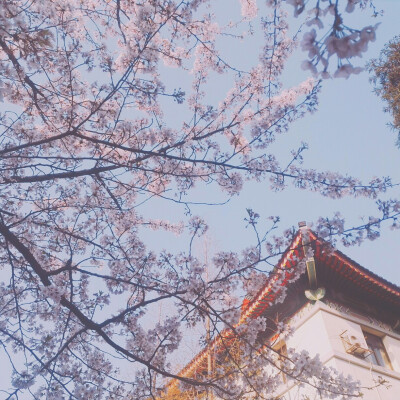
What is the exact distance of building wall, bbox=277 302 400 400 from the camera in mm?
7773

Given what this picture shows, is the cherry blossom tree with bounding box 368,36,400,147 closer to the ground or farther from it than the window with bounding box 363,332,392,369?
farther from it

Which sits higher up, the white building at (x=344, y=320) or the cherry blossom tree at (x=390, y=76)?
the cherry blossom tree at (x=390, y=76)

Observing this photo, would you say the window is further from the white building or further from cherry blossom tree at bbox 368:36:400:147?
cherry blossom tree at bbox 368:36:400:147

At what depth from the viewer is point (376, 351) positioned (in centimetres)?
915

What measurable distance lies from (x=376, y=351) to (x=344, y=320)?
1189 mm

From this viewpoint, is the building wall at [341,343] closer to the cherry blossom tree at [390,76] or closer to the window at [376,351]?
the window at [376,351]

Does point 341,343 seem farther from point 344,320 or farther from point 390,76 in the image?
point 390,76

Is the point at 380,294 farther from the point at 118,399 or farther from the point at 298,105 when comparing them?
the point at 118,399

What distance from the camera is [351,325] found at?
29.4 feet

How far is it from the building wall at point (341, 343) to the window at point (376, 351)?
0.09 m

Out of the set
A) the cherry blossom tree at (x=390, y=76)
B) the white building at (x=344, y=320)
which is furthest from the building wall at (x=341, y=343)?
the cherry blossom tree at (x=390, y=76)

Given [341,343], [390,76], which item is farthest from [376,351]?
[390,76]

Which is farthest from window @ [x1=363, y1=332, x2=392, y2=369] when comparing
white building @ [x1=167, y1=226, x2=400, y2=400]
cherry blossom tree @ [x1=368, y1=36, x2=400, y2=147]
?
cherry blossom tree @ [x1=368, y1=36, x2=400, y2=147]

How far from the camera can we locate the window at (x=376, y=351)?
8.82 meters
